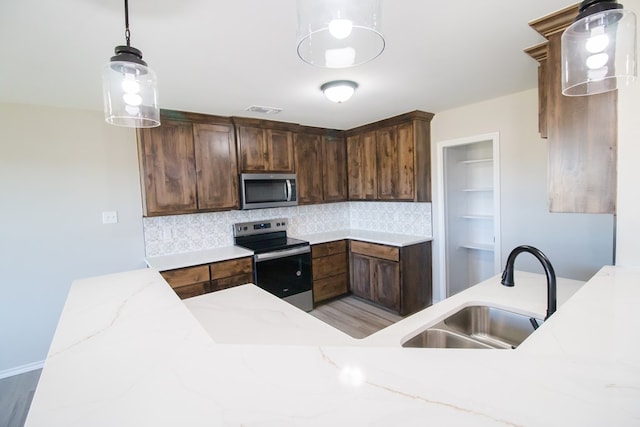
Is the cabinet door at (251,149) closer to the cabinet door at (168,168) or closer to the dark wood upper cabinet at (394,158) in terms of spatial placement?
the cabinet door at (168,168)

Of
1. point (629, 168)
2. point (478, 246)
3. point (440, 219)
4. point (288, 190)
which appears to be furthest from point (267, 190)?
point (629, 168)

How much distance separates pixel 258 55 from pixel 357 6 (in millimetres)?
1154

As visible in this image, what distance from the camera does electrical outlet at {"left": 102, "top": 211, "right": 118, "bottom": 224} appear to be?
115 inches

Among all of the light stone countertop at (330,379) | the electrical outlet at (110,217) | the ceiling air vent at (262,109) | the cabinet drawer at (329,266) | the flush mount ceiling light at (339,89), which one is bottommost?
the cabinet drawer at (329,266)

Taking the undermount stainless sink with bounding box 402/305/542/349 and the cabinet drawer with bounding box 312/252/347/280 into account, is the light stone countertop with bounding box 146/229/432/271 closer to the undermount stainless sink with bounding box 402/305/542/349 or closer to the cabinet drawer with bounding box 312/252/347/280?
the cabinet drawer with bounding box 312/252/347/280

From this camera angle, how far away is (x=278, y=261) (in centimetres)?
338

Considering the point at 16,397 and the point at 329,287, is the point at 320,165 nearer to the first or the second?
the point at 329,287

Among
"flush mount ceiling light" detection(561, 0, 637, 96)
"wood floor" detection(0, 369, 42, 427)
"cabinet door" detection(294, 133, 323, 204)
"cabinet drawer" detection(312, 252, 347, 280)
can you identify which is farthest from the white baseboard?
"flush mount ceiling light" detection(561, 0, 637, 96)

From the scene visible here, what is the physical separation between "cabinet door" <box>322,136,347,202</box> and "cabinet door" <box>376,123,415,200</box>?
624mm

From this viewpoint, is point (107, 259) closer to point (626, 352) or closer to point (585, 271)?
point (626, 352)

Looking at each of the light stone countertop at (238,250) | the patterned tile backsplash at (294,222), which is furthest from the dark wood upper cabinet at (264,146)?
the light stone countertop at (238,250)

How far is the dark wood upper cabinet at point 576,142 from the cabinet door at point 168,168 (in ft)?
9.84

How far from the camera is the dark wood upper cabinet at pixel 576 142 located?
1.45m

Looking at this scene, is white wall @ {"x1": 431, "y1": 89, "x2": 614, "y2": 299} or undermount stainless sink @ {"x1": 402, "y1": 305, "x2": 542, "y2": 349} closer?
undermount stainless sink @ {"x1": 402, "y1": 305, "x2": 542, "y2": 349}
